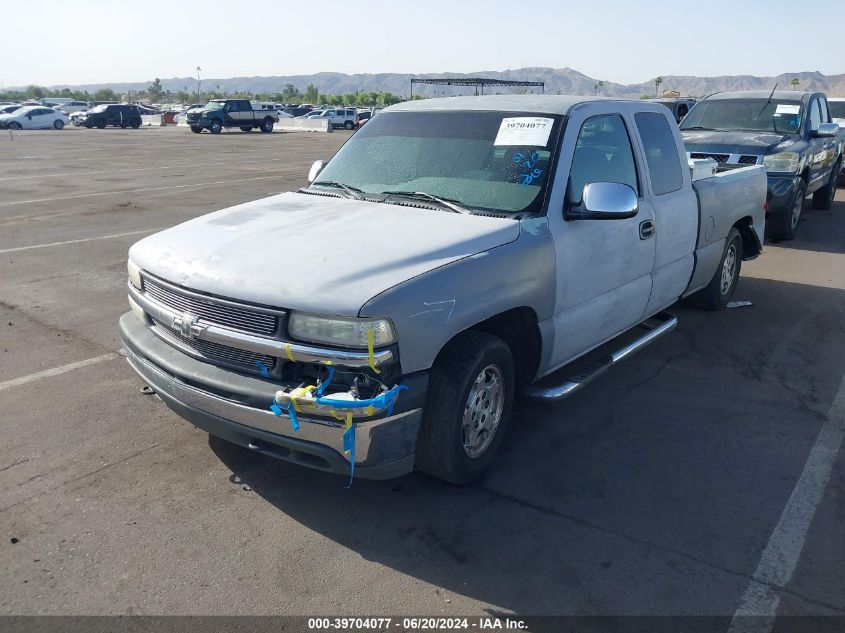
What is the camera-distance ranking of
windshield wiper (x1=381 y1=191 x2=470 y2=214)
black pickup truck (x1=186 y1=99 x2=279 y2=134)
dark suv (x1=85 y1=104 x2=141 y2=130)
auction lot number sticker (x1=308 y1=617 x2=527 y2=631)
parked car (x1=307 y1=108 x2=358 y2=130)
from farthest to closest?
parked car (x1=307 y1=108 x2=358 y2=130)
dark suv (x1=85 y1=104 x2=141 y2=130)
black pickup truck (x1=186 y1=99 x2=279 y2=134)
windshield wiper (x1=381 y1=191 x2=470 y2=214)
auction lot number sticker (x1=308 y1=617 x2=527 y2=631)

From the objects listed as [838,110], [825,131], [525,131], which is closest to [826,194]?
[825,131]

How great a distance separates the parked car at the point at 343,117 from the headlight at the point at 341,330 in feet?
153

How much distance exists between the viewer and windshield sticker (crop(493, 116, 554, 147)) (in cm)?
432

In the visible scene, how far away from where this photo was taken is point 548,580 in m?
3.16

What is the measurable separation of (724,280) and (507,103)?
340 centimetres

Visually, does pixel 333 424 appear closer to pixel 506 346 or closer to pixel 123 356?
pixel 506 346

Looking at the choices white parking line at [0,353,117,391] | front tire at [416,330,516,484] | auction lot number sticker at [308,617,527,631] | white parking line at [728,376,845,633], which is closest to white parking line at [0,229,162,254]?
white parking line at [0,353,117,391]

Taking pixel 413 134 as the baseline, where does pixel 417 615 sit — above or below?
below

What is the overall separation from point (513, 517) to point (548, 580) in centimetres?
50

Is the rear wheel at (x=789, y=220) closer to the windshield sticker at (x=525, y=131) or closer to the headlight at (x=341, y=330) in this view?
the windshield sticker at (x=525, y=131)

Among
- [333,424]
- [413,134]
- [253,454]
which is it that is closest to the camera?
[333,424]

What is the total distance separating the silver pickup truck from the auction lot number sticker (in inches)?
25.4

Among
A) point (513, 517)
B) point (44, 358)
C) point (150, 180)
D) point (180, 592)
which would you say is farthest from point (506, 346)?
point (150, 180)

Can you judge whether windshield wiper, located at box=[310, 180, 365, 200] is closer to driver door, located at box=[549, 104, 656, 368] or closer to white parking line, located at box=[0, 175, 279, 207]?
driver door, located at box=[549, 104, 656, 368]
